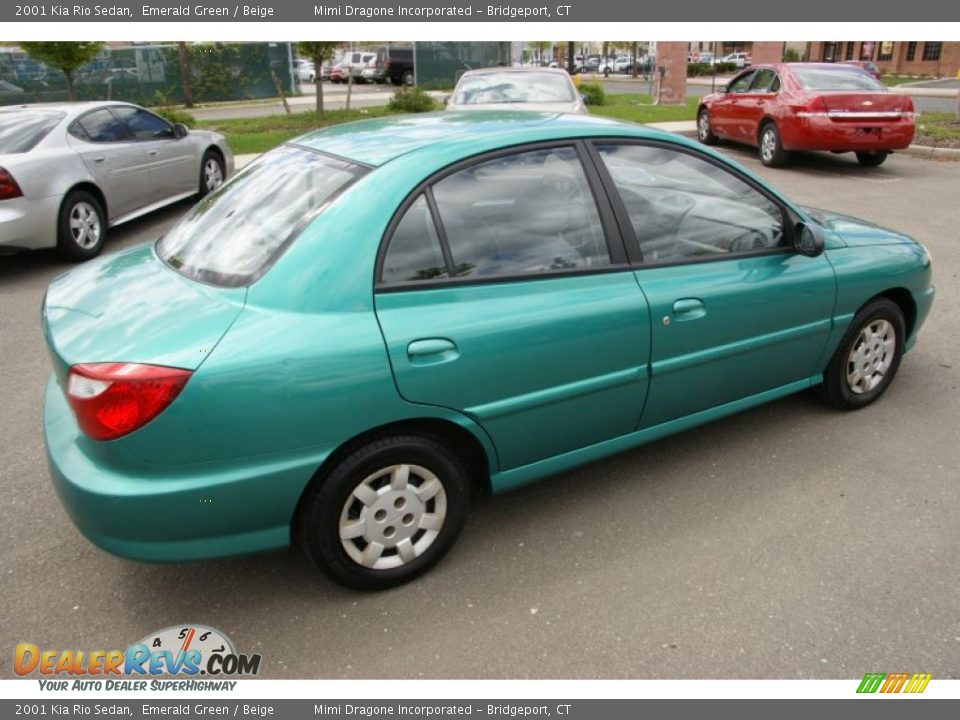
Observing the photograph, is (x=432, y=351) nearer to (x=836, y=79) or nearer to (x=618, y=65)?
(x=836, y=79)

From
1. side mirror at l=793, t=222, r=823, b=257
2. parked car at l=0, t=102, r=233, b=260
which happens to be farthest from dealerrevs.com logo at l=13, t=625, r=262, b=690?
parked car at l=0, t=102, r=233, b=260

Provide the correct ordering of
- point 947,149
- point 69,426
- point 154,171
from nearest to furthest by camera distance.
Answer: point 69,426 → point 154,171 → point 947,149

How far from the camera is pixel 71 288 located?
303cm

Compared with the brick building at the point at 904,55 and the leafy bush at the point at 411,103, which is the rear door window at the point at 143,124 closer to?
the leafy bush at the point at 411,103

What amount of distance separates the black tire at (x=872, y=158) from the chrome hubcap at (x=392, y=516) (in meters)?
12.0

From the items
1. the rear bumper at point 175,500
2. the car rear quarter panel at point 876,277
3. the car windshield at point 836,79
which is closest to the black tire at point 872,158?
the car windshield at point 836,79

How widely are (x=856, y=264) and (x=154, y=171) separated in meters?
7.40

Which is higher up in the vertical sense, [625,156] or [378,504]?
[625,156]

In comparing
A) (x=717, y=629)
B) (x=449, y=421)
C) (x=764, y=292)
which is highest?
(x=764, y=292)

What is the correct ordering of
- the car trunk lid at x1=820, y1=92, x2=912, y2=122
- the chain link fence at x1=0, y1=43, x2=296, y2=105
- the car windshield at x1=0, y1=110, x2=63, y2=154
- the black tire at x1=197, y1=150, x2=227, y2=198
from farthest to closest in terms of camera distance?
1. the chain link fence at x1=0, y1=43, x2=296, y2=105
2. the car trunk lid at x1=820, y1=92, x2=912, y2=122
3. the black tire at x1=197, y1=150, x2=227, y2=198
4. the car windshield at x1=0, y1=110, x2=63, y2=154

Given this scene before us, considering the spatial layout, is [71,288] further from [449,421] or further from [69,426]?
[449,421]

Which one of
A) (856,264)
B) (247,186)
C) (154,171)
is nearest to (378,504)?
(247,186)

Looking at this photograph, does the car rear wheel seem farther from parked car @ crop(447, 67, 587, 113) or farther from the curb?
parked car @ crop(447, 67, 587, 113)

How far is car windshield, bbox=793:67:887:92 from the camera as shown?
1152 centimetres
